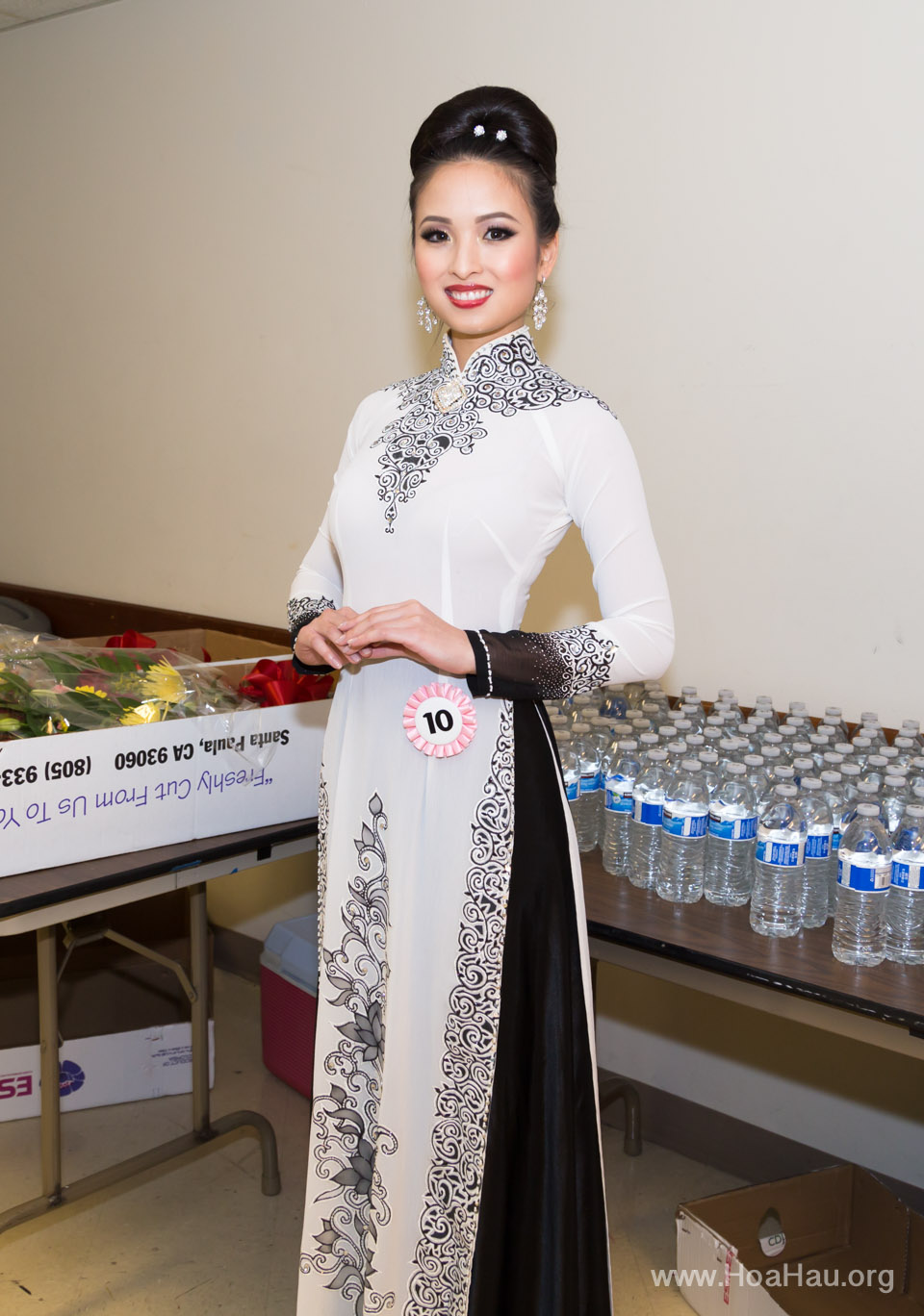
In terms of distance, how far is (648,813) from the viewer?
73.2 inches

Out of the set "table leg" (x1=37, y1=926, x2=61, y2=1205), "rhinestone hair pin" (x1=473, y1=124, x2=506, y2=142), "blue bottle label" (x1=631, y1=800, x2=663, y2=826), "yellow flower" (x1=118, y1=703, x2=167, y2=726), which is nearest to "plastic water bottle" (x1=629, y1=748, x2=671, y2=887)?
"blue bottle label" (x1=631, y1=800, x2=663, y2=826)

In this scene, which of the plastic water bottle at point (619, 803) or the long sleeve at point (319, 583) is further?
the plastic water bottle at point (619, 803)

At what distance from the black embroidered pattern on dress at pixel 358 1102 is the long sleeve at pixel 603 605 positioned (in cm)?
28

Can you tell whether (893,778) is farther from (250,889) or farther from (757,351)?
(250,889)

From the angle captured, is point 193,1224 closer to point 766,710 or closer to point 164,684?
point 164,684

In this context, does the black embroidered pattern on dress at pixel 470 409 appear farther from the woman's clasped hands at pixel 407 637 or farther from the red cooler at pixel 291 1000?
the red cooler at pixel 291 1000

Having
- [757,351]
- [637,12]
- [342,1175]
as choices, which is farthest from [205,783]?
[637,12]

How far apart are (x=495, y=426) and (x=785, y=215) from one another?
109cm

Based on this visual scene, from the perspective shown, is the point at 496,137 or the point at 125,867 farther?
the point at 125,867

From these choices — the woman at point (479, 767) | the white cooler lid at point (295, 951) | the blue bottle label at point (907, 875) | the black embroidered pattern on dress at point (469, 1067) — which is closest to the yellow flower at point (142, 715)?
the woman at point (479, 767)

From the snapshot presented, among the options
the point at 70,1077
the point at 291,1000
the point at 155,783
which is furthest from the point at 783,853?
the point at 70,1077

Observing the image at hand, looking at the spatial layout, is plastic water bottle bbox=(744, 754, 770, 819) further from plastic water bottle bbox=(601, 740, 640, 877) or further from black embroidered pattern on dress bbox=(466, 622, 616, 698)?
black embroidered pattern on dress bbox=(466, 622, 616, 698)

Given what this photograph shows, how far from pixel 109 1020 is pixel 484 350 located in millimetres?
1981

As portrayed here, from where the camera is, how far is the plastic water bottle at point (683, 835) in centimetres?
178
